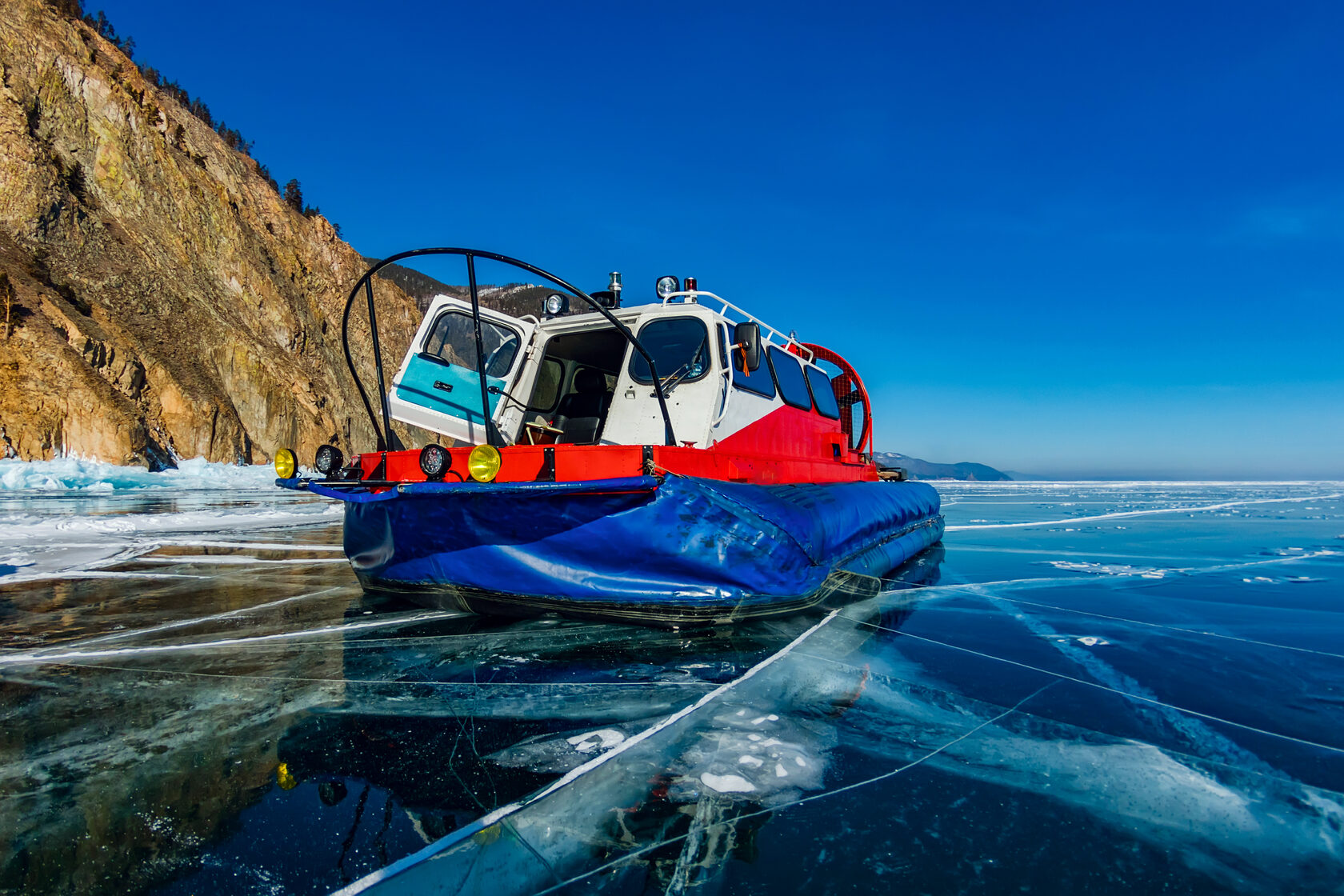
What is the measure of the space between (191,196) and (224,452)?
443 inches

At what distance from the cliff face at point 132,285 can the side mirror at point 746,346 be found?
2476cm

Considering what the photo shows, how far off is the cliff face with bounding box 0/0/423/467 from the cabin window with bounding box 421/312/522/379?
23.1m

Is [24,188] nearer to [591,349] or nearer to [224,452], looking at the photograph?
[224,452]

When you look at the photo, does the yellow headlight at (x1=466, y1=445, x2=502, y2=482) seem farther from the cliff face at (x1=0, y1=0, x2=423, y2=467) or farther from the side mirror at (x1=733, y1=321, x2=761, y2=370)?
the cliff face at (x1=0, y1=0, x2=423, y2=467)

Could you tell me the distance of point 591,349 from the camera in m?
5.81

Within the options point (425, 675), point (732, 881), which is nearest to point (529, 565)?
point (425, 675)

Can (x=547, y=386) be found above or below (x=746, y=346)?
below

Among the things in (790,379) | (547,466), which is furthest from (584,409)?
(547,466)

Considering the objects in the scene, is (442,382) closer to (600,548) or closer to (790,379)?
(600,548)

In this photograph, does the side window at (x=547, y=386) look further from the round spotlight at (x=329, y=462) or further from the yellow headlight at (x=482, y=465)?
the yellow headlight at (x=482, y=465)

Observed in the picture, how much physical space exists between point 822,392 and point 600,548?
418 cm

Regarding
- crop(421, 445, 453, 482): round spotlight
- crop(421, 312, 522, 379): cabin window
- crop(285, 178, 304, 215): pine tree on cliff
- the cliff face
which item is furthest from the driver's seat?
crop(285, 178, 304, 215): pine tree on cliff

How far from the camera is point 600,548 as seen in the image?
12.0 ft

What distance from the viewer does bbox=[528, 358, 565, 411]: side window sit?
18.5 feet
